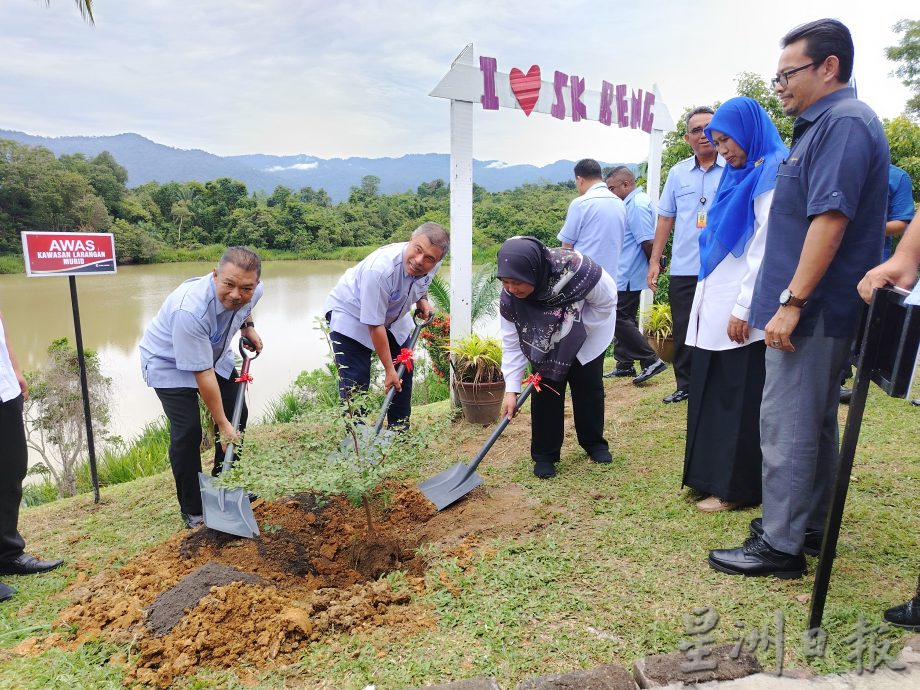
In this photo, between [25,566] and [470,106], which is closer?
[25,566]

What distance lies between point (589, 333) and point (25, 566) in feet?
10.3

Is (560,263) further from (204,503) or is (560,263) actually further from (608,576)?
(204,503)

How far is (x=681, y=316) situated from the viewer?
414cm

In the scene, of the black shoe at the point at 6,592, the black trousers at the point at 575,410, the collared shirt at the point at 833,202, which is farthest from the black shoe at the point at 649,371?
the black shoe at the point at 6,592

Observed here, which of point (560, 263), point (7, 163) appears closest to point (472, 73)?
point (560, 263)

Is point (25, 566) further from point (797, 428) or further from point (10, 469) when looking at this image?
point (797, 428)

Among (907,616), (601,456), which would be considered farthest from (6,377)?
(907,616)

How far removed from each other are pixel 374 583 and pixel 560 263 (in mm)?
1797

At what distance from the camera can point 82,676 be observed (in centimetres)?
188

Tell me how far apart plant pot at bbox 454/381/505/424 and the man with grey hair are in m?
1.31

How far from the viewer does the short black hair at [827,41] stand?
187 cm

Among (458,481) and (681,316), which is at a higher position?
(681,316)

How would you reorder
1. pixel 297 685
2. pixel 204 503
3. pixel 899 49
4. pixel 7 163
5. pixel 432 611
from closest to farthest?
1. pixel 297 685
2. pixel 432 611
3. pixel 204 503
4. pixel 7 163
5. pixel 899 49

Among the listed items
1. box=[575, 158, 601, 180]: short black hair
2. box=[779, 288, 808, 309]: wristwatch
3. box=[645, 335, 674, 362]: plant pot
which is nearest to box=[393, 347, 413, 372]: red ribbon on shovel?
box=[779, 288, 808, 309]: wristwatch
